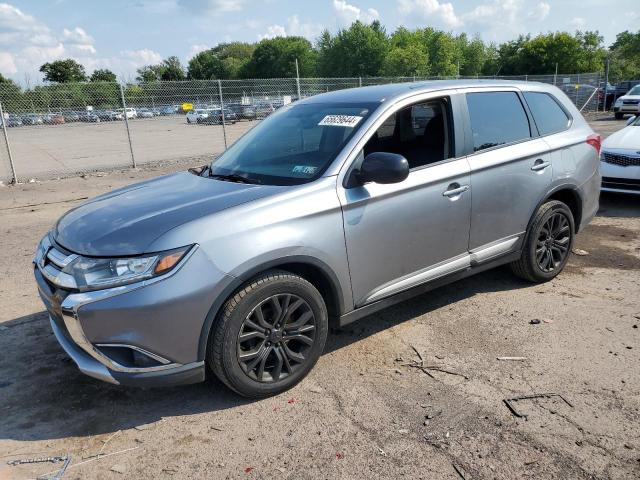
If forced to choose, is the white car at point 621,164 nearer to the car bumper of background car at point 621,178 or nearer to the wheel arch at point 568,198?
the car bumper of background car at point 621,178

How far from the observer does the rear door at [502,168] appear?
398cm

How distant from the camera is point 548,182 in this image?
4453 mm

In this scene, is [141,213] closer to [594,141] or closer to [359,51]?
[594,141]

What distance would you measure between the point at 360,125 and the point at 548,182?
1955 millimetres

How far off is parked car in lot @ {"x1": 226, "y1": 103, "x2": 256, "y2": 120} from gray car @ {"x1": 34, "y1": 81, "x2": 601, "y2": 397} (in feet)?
48.0

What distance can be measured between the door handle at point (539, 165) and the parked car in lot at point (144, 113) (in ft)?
47.2

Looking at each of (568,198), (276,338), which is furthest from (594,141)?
(276,338)

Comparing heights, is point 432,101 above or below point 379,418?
above

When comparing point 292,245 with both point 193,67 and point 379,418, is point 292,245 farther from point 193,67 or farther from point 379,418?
point 193,67

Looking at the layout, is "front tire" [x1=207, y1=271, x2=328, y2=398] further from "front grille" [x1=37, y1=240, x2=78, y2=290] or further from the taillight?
the taillight

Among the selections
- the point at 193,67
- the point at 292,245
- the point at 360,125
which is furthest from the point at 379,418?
the point at 193,67

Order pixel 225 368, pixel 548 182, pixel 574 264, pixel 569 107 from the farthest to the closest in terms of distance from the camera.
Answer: pixel 574 264 < pixel 569 107 < pixel 548 182 < pixel 225 368

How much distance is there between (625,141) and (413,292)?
5865 mm

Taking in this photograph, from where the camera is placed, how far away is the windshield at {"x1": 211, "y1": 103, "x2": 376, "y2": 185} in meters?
A: 3.43
